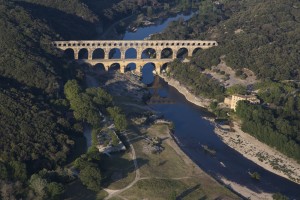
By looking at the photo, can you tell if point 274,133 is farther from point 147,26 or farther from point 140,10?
point 140,10

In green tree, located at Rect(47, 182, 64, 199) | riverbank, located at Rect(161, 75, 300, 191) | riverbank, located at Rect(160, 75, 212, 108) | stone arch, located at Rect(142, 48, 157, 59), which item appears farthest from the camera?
stone arch, located at Rect(142, 48, 157, 59)

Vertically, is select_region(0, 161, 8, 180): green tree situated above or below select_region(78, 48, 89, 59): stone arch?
below

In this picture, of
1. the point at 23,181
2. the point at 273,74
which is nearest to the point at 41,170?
the point at 23,181

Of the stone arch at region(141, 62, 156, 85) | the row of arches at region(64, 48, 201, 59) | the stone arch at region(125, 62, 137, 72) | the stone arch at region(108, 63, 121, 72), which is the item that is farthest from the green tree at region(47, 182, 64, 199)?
the stone arch at region(125, 62, 137, 72)

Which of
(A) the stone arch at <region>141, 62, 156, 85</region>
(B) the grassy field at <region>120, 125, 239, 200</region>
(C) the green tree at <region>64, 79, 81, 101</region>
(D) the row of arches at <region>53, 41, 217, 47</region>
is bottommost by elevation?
(B) the grassy field at <region>120, 125, 239, 200</region>

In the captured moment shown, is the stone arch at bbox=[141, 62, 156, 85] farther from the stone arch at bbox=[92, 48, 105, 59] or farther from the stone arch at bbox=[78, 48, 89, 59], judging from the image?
the stone arch at bbox=[78, 48, 89, 59]

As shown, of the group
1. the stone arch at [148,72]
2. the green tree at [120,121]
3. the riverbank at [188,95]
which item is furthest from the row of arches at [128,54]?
the green tree at [120,121]
